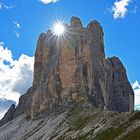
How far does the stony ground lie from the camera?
2982 inches

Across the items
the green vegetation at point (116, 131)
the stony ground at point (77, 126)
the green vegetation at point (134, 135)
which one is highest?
the stony ground at point (77, 126)

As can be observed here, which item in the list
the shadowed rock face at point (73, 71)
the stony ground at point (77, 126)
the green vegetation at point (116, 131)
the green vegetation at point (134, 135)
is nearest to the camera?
the green vegetation at point (134, 135)

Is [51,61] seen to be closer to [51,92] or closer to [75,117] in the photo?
[51,92]

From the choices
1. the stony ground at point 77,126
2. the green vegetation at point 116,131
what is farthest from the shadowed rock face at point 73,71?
the green vegetation at point 116,131

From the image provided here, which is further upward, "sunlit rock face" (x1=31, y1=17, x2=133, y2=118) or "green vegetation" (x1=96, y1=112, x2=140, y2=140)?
"sunlit rock face" (x1=31, y1=17, x2=133, y2=118)

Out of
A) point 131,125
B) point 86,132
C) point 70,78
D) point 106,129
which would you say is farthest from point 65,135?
point 70,78

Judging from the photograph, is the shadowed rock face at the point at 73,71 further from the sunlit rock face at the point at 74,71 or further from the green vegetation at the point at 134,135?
the green vegetation at the point at 134,135

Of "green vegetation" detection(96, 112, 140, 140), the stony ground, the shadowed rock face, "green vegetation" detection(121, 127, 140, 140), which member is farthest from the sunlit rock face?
"green vegetation" detection(121, 127, 140, 140)

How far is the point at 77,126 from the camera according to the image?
362ft

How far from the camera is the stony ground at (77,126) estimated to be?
75744 millimetres

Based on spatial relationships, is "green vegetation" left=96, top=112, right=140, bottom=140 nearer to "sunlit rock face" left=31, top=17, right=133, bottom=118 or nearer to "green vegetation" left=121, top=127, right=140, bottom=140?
"green vegetation" left=121, top=127, right=140, bottom=140

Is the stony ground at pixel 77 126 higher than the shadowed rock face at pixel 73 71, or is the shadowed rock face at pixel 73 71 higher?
the shadowed rock face at pixel 73 71

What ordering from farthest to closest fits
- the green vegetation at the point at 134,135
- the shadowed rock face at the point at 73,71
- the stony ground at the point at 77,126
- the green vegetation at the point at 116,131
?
the shadowed rock face at the point at 73,71 < the stony ground at the point at 77,126 < the green vegetation at the point at 116,131 < the green vegetation at the point at 134,135

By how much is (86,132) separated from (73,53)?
76278 millimetres
